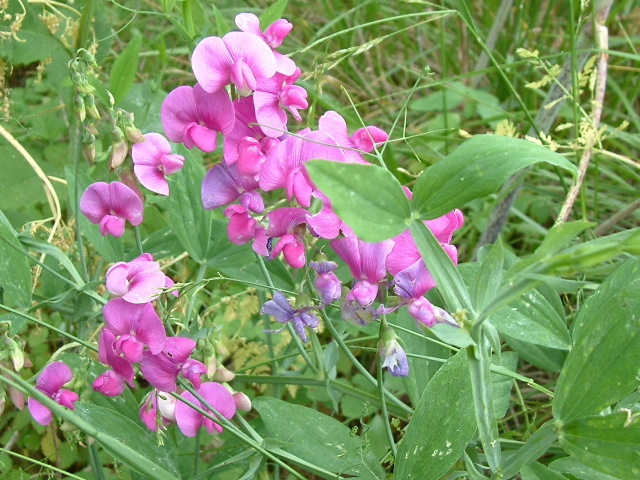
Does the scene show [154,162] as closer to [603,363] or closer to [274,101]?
[274,101]

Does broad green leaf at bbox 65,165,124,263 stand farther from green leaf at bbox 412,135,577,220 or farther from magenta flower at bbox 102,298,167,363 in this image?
green leaf at bbox 412,135,577,220

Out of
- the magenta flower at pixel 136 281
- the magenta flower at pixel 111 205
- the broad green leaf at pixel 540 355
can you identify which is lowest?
the broad green leaf at pixel 540 355

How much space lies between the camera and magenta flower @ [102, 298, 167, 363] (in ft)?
2.86

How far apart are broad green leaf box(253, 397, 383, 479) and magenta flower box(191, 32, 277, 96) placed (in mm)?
438

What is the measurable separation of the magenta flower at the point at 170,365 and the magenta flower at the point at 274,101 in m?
0.28

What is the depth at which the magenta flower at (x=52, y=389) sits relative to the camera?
95 centimetres

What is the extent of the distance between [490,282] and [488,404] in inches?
5.3

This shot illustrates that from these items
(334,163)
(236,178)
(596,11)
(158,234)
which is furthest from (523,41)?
(334,163)

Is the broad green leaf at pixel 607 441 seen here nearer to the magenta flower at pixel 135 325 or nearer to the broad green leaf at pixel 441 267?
the broad green leaf at pixel 441 267

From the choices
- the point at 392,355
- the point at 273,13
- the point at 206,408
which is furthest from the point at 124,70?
the point at 392,355

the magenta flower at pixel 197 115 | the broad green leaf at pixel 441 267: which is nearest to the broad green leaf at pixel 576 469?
the broad green leaf at pixel 441 267

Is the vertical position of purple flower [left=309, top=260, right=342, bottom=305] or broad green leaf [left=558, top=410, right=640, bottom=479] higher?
purple flower [left=309, top=260, right=342, bottom=305]

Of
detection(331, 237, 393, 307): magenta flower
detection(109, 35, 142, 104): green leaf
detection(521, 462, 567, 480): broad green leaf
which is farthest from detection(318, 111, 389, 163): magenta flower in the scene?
detection(109, 35, 142, 104): green leaf

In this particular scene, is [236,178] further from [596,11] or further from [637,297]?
[596,11]
